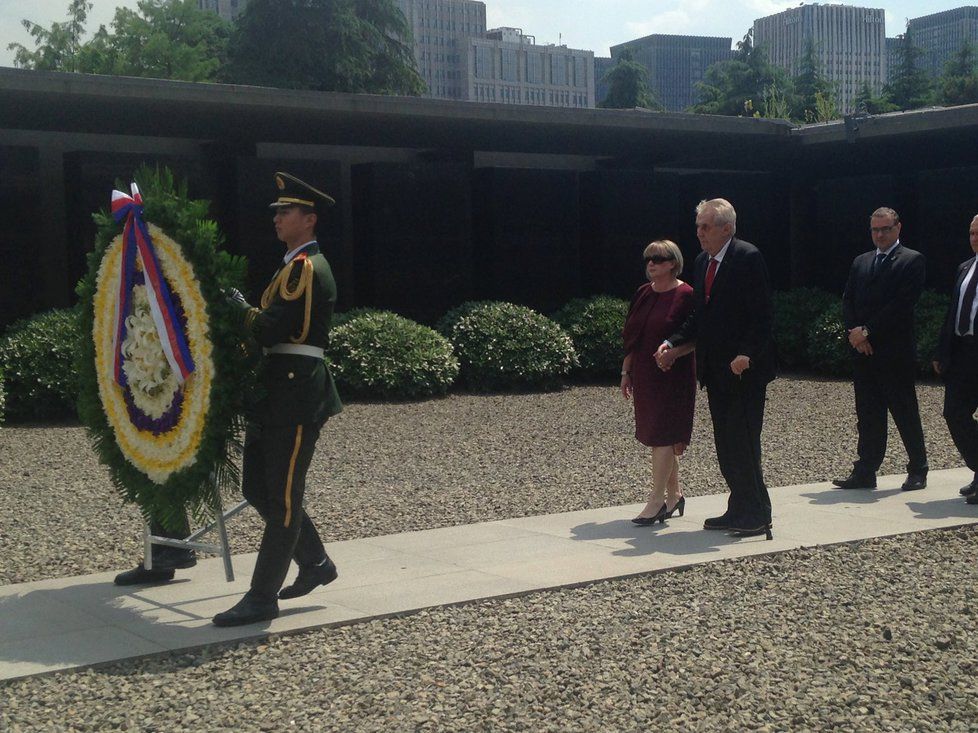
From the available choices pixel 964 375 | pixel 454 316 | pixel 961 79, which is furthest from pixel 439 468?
pixel 961 79

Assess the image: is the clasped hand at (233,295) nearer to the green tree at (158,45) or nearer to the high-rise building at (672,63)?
the green tree at (158,45)

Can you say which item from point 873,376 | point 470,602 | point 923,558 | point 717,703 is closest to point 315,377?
point 470,602

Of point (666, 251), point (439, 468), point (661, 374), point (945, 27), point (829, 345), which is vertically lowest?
point (439, 468)

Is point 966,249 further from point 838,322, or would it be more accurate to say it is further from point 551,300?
point 551,300

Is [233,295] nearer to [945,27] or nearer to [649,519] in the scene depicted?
[649,519]

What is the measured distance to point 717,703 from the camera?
441 centimetres

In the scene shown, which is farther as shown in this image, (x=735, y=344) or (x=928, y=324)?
(x=928, y=324)

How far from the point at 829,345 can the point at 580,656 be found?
1385cm

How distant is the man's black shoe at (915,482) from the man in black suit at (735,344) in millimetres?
2015

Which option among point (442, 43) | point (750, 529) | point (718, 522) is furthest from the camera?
point (442, 43)

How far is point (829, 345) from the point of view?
18.0 m

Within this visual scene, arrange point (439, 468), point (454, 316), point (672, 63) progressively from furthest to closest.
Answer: point (672, 63)
point (454, 316)
point (439, 468)

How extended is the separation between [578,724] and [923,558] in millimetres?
3156

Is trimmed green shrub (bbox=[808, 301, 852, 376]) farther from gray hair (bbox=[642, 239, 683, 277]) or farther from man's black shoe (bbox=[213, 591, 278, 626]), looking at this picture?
man's black shoe (bbox=[213, 591, 278, 626])
